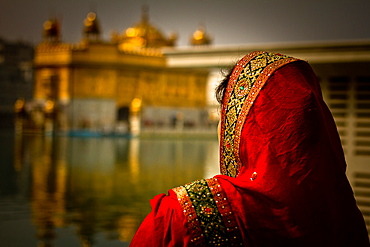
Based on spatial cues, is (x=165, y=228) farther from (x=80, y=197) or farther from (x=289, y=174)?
(x=80, y=197)

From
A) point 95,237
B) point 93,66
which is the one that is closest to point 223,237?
point 95,237

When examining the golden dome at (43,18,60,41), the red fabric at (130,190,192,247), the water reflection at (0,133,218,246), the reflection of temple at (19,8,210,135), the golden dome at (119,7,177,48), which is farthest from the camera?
the golden dome at (119,7,177,48)

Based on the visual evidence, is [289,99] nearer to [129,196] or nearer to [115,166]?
[129,196]

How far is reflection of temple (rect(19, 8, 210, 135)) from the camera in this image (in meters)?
21.2

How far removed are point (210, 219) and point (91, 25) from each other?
23359mm

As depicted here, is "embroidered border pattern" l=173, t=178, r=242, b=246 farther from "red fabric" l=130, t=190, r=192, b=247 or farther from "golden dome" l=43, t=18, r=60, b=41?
"golden dome" l=43, t=18, r=60, b=41

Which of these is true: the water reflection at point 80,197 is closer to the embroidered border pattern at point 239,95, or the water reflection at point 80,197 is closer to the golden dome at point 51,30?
the embroidered border pattern at point 239,95

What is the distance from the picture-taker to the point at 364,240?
0.94 metres

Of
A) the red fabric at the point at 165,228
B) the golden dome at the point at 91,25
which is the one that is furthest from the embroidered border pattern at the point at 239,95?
the golden dome at the point at 91,25

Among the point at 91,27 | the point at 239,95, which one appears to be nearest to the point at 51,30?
the point at 91,27

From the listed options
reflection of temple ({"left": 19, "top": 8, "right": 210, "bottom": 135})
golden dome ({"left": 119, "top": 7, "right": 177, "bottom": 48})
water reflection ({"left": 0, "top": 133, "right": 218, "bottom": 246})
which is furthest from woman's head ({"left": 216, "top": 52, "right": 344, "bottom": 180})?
golden dome ({"left": 119, "top": 7, "right": 177, "bottom": 48})

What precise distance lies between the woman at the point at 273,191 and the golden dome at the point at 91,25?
23240 mm

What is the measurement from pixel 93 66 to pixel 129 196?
1782 cm

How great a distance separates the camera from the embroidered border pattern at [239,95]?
0.91 m
